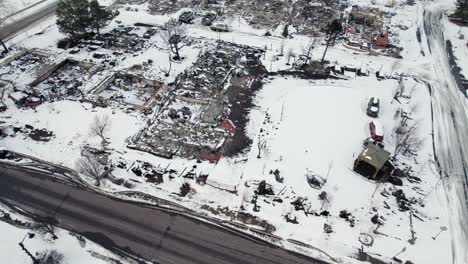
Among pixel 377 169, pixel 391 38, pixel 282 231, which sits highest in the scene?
pixel 391 38

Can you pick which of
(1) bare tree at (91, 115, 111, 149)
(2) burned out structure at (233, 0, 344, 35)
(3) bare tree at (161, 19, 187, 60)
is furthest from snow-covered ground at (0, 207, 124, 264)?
(2) burned out structure at (233, 0, 344, 35)

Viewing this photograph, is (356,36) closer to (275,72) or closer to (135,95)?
(275,72)

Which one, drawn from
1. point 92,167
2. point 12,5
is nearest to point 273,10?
point 92,167

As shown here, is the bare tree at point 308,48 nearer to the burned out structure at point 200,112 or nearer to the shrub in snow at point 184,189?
the burned out structure at point 200,112

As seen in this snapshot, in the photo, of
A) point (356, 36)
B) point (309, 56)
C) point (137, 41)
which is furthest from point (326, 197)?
point (137, 41)

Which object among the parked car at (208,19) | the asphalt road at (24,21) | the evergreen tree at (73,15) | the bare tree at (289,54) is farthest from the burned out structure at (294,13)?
the asphalt road at (24,21)

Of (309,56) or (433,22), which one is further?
(433,22)

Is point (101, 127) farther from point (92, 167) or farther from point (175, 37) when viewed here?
→ point (175, 37)
